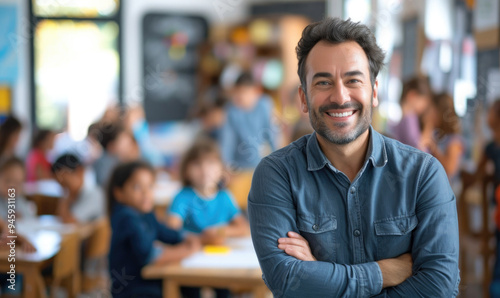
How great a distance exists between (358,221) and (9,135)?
3681mm

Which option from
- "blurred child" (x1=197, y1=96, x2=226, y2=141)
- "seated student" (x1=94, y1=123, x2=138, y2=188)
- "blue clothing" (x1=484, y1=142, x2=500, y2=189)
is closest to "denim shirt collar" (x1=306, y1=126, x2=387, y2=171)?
"blue clothing" (x1=484, y1=142, x2=500, y2=189)

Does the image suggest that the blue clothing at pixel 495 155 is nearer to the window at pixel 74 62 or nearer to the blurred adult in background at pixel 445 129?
the blurred adult in background at pixel 445 129

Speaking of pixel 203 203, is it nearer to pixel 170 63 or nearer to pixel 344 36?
pixel 344 36

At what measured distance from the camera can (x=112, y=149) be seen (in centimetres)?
447

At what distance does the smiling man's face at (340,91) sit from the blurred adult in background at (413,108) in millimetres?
1853

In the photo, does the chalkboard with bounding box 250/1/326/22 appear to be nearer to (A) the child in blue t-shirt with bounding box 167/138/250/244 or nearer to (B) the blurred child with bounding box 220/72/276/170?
(B) the blurred child with bounding box 220/72/276/170

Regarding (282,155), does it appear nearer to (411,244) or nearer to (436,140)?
(411,244)

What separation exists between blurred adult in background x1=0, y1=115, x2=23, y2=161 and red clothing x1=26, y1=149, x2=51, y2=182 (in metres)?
0.43

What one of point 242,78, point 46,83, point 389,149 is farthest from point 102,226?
point 46,83

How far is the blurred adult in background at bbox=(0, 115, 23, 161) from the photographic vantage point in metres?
4.26

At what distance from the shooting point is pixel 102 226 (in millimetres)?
3391

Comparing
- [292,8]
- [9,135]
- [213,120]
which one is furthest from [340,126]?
[292,8]

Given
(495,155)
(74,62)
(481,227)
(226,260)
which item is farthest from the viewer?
(74,62)

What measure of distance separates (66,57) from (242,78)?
2.59 m
